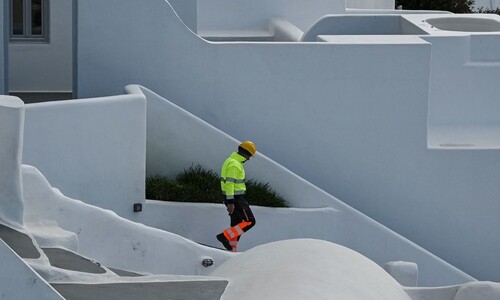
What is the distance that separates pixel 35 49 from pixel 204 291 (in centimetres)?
1646

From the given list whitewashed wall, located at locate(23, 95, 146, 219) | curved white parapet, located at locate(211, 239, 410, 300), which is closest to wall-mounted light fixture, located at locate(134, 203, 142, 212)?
whitewashed wall, located at locate(23, 95, 146, 219)

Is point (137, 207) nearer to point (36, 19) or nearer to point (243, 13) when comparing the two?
point (36, 19)

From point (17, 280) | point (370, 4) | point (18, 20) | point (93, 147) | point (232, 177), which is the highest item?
point (370, 4)

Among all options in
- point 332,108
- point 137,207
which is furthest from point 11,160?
point 332,108

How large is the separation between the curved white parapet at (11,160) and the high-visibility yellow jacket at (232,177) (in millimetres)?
8261

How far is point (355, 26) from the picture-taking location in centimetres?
2434

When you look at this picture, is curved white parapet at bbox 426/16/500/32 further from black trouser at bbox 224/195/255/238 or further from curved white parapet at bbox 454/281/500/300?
curved white parapet at bbox 454/281/500/300

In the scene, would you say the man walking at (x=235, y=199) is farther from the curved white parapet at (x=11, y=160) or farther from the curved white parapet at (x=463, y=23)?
the curved white parapet at (x=11, y=160)

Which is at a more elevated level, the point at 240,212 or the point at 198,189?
the point at 198,189

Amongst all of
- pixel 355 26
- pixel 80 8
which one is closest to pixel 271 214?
pixel 80 8

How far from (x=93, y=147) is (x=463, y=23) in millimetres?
10372

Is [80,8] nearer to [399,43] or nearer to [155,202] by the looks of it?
[155,202]

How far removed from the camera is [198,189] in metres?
18.5

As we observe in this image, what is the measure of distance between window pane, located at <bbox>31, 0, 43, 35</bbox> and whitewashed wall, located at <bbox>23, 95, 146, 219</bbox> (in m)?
7.13
